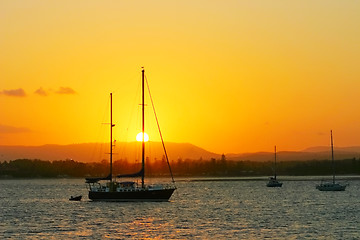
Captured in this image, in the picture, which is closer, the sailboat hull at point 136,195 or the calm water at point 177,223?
the calm water at point 177,223

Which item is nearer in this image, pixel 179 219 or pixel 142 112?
pixel 179 219

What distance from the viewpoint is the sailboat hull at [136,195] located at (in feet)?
310

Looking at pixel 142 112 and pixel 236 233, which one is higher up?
pixel 142 112

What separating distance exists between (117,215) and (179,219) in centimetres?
878

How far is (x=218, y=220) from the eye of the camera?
247 ft

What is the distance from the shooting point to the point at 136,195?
9444 cm

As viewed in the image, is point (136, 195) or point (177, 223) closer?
point (177, 223)

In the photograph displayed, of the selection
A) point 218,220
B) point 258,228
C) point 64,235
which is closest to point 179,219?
point 218,220

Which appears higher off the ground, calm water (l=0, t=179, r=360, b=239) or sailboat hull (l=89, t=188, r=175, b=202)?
sailboat hull (l=89, t=188, r=175, b=202)

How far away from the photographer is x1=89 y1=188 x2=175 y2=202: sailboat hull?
9444 cm

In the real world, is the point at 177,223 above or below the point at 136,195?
below

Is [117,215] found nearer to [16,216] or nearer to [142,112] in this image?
[16,216]

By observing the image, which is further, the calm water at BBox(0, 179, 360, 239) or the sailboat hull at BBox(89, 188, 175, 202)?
the sailboat hull at BBox(89, 188, 175, 202)

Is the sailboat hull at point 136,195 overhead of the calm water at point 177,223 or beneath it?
Answer: overhead
